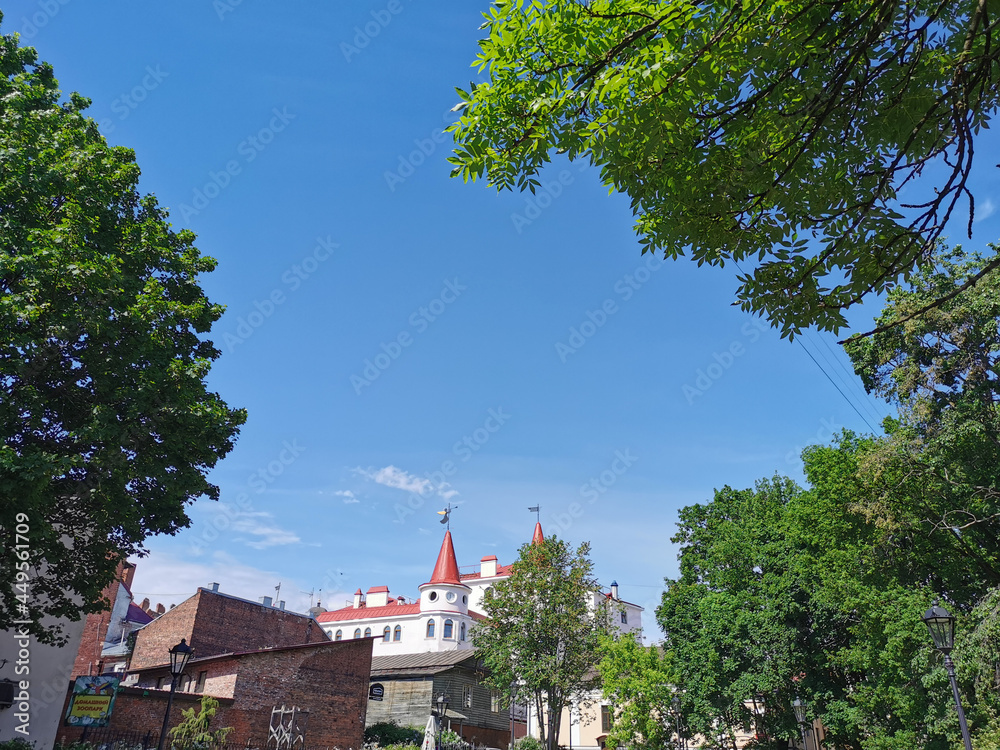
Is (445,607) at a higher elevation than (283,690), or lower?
higher

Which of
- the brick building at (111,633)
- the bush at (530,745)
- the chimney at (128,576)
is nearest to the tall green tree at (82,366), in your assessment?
the brick building at (111,633)

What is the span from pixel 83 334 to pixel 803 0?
510 inches

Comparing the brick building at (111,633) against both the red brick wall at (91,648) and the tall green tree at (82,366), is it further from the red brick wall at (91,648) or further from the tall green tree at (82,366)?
the tall green tree at (82,366)

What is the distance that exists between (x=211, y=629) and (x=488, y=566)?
43.2 metres

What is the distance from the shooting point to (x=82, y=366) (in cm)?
1224

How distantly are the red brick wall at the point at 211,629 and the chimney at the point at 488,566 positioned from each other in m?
37.2

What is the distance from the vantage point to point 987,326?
17047 millimetres

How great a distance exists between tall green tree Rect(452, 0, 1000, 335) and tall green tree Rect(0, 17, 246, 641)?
10.4m

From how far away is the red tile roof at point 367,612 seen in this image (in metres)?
65.6

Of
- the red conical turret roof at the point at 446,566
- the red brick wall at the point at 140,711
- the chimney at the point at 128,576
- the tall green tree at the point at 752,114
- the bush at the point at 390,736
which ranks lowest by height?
the bush at the point at 390,736

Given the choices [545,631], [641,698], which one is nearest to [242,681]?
[545,631]

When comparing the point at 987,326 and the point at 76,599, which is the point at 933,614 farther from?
the point at 76,599

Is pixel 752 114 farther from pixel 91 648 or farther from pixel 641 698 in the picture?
pixel 91 648

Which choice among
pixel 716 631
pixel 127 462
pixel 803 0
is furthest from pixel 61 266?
pixel 716 631
